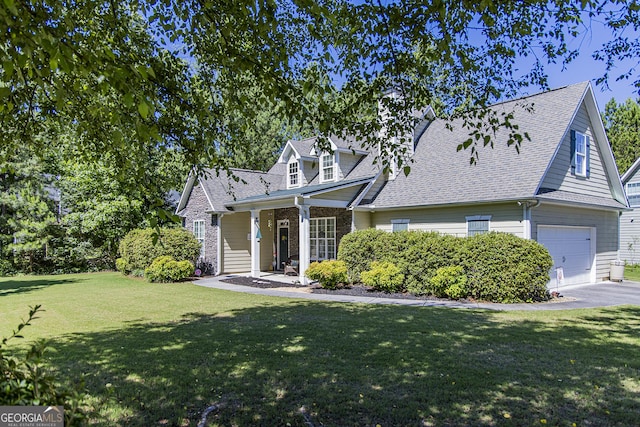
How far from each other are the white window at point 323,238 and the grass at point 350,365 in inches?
318

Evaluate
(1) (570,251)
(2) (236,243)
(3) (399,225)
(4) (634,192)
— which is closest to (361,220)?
(3) (399,225)

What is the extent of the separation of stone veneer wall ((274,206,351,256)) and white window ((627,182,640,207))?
687 inches

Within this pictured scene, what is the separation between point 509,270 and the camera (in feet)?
35.7

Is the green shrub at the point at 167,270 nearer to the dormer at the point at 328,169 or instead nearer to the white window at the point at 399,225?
the dormer at the point at 328,169

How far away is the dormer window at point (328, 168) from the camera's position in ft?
61.3

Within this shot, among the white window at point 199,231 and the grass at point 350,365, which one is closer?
the grass at point 350,365

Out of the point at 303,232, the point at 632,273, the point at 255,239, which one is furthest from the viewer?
the point at 632,273

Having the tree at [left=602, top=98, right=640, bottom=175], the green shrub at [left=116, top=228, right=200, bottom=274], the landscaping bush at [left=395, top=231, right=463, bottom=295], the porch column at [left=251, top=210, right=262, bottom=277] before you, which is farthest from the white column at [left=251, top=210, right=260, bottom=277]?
the tree at [left=602, top=98, right=640, bottom=175]

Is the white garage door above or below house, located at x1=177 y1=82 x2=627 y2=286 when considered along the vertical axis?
below

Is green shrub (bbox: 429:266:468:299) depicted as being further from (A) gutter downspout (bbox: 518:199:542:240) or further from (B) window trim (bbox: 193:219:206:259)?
(B) window trim (bbox: 193:219:206:259)

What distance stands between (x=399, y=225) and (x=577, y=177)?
6.52 metres

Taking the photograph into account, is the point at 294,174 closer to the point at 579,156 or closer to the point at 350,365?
the point at 579,156

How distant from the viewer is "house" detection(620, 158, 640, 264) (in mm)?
22391

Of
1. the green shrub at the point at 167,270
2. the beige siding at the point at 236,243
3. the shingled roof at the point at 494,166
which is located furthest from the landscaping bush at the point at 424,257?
the beige siding at the point at 236,243
